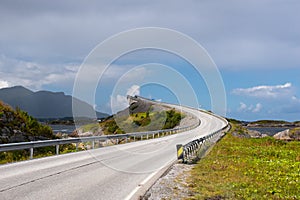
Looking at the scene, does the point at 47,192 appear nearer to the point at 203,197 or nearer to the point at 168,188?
the point at 168,188

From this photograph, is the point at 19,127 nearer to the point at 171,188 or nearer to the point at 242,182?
the point at 171,188

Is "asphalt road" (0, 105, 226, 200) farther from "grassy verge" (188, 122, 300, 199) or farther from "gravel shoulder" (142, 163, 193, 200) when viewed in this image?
"grassy verge" (188, 122, 300, 199)

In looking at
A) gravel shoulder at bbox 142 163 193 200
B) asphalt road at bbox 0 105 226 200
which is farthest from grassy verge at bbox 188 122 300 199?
asphalt road at bbox 0 105 226 200

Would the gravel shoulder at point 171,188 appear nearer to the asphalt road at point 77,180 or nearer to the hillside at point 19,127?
the asphalt road at point 77,180

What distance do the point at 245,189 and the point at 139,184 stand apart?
3.11 m

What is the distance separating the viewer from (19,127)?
2667cm

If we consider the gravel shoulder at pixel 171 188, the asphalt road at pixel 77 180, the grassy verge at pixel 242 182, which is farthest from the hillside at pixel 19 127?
the gravel shoulder at pixel 171 188

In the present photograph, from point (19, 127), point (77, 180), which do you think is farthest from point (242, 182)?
point (19, 127)

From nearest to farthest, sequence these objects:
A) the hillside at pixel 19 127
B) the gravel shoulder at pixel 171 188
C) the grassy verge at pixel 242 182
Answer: the gravel shoulder at pixel 171 188 → the grassy verge at pixel 242 182 → the hillside at pixel 19 127

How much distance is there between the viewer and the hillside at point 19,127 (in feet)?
82.6

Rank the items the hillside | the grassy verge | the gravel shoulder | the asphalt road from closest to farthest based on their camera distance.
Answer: the gravel shoulder < the asphalt road < the grassy verge < the hillside

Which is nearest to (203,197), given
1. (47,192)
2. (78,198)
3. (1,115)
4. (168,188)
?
(168,188)

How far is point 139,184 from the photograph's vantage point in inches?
453

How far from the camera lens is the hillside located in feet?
82.6
